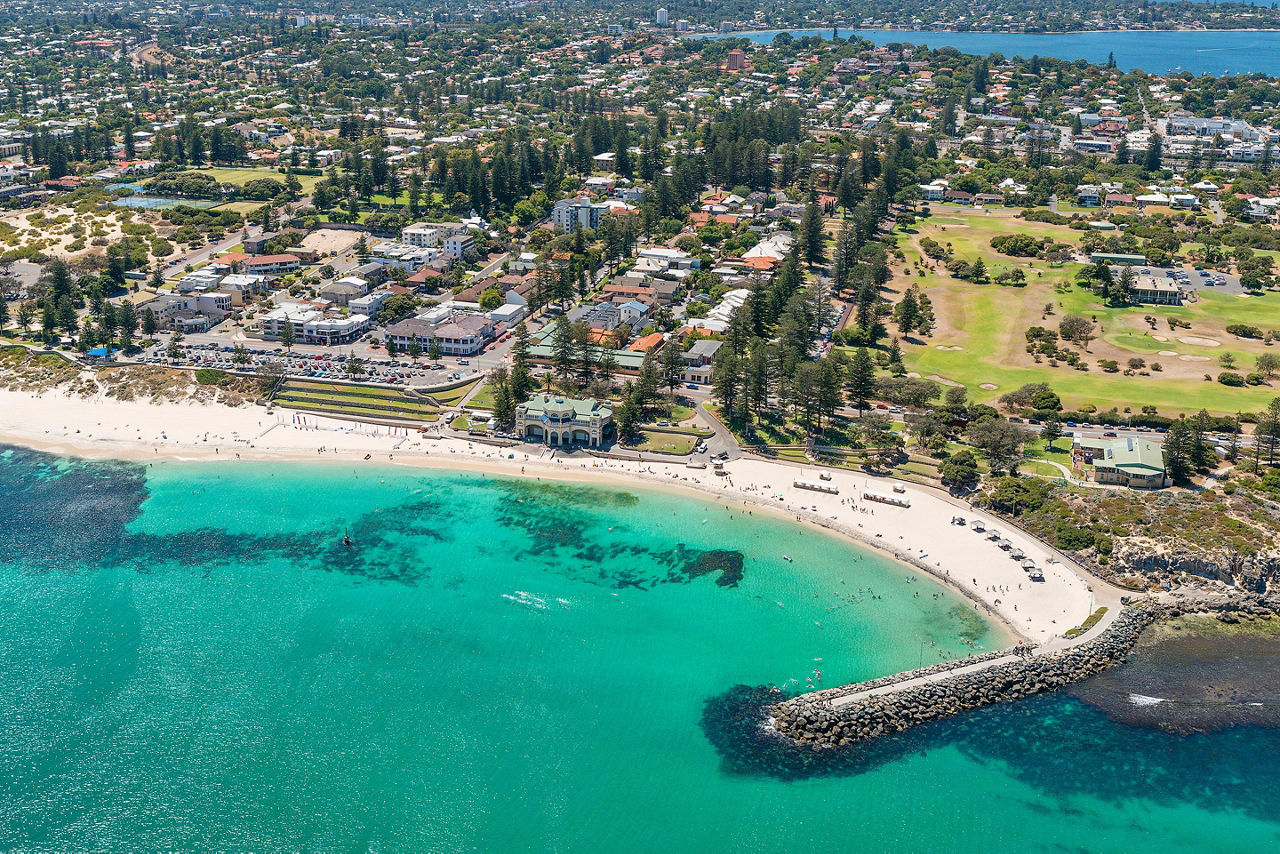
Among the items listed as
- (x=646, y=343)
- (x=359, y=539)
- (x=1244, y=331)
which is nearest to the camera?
(x=359, y=539)

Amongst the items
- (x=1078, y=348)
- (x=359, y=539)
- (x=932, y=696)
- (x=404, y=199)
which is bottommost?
(x=359, y=539)

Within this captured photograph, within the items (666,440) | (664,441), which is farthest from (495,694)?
(666,440)

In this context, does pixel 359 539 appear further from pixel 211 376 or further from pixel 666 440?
pixel 211 376

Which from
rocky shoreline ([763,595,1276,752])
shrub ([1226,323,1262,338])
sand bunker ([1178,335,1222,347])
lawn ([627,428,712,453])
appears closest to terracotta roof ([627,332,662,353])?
lawn ([627,428,712,453])

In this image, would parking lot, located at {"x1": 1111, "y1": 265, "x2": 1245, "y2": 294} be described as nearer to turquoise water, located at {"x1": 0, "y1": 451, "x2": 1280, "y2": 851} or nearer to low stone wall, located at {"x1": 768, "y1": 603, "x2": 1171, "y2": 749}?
turquoise water, located at {"x1": 0, "y1": 451, "x2": 1280, "y2": 851}

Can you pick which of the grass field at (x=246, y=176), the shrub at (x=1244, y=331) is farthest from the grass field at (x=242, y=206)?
the shrub at (x=1244, y=331)

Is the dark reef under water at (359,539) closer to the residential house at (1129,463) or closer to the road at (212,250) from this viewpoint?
the residential house at (1129,463)

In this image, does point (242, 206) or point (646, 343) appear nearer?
point (646, 343)
